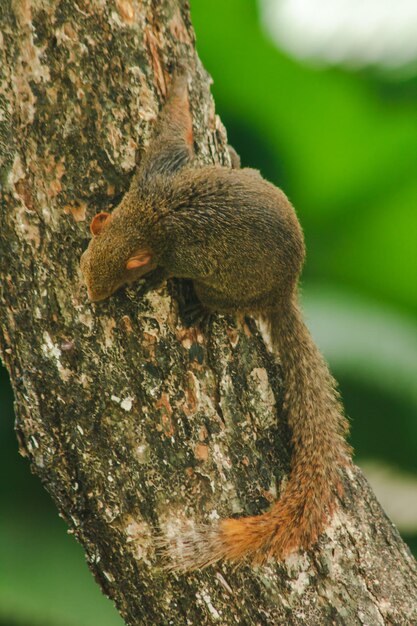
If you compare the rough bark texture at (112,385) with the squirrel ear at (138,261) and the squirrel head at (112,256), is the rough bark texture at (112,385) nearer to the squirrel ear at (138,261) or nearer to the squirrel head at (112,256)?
the squirrel head at (112,256)

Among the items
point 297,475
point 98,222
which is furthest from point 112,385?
point 297,475

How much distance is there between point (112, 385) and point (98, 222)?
1.69 ft

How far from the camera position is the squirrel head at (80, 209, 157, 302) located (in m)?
2.08

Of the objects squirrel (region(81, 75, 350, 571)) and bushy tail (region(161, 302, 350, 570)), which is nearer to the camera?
bushy tail (region(161, 302, 350, 570))

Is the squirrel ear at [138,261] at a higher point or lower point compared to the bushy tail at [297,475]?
higher

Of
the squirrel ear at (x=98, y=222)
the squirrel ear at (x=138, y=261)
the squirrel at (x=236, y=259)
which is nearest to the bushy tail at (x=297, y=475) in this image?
the squirrel at (x=236, y=259)

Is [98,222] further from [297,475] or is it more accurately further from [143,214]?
[297,475]

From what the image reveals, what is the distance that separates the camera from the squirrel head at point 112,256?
2.08m

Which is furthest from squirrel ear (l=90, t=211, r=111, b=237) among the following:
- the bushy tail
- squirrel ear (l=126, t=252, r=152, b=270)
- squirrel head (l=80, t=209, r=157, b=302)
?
the bushy tail

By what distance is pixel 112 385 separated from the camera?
79.0 inches

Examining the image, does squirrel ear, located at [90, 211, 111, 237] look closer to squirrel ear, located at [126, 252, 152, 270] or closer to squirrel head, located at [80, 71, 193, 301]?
squirrel head, located at [80, 71, 193, 301]

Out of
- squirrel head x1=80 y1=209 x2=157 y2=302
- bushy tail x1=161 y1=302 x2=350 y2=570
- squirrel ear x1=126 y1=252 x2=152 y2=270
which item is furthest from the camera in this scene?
squirrel ear x1=126 y1=252 x2=152 y2=270

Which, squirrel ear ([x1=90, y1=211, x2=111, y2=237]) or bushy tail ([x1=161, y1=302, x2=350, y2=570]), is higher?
squirrel ear ([x1=90, y1=211, x2=111, y2=237])

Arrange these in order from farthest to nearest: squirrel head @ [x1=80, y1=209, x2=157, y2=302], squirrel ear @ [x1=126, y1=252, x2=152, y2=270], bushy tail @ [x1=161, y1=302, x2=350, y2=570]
Result: squirrel ear @ [x1=126, y1=252, x2=152, y2=270] < squirrel head @ [x1=80, y1=209, x2=157, y2=302] < bushy tail @ [x1=161, y1=302, x2=350, y2=570]
